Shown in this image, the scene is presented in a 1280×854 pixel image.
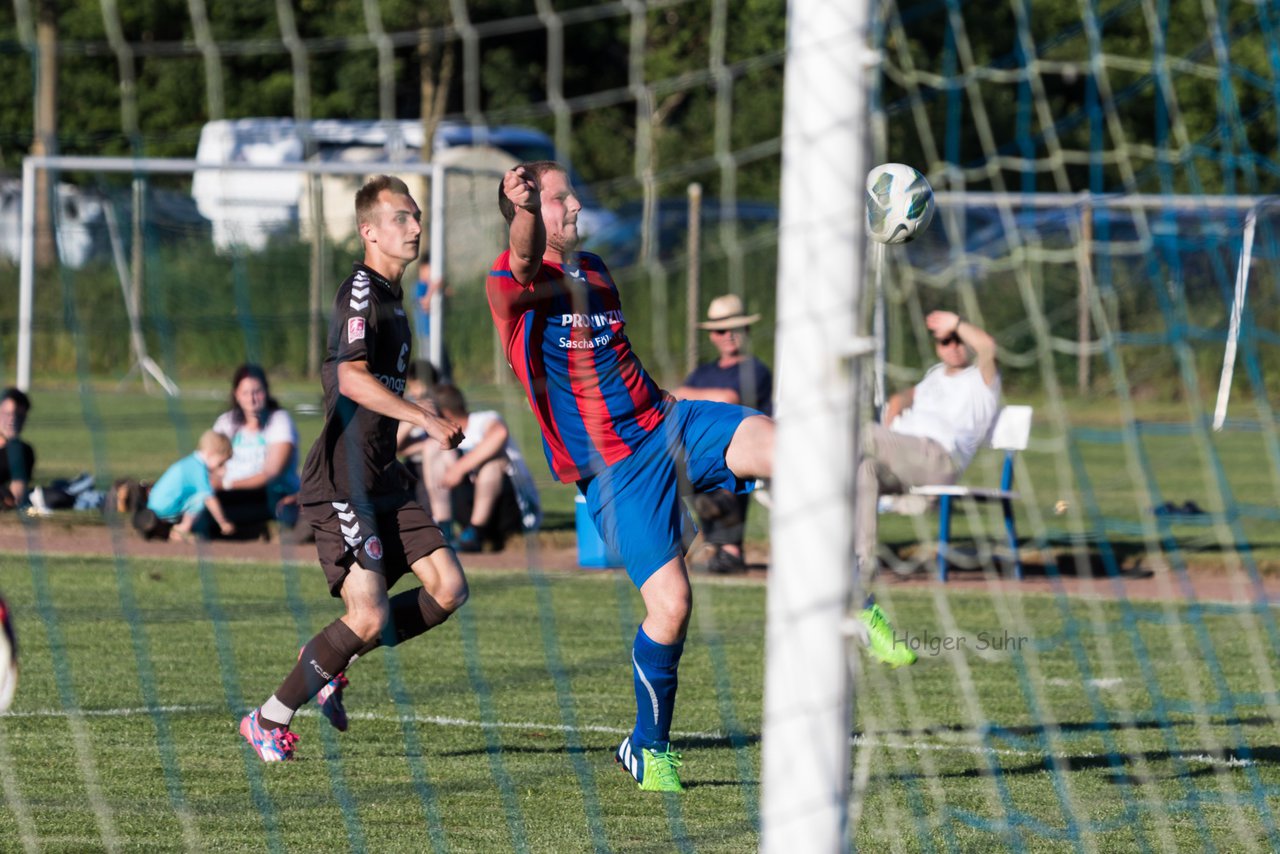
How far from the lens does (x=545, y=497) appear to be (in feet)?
49.7

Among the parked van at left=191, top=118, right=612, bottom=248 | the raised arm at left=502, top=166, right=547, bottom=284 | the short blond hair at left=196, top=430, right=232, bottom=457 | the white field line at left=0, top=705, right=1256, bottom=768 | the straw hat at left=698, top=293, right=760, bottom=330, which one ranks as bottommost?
the white field line at left=0, top=705, right=1256, bottom=768

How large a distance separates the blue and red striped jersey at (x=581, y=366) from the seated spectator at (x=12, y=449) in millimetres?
7124

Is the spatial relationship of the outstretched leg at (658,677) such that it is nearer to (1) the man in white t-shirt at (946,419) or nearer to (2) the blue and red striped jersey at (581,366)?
(2) the blue and red striped jersey at (581,366)

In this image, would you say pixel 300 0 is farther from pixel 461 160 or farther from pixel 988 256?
pixel 988 256

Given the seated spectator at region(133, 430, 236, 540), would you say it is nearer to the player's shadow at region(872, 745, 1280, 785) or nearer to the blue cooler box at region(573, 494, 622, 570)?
the blue cooler box at region(573, 494, 622, 570)

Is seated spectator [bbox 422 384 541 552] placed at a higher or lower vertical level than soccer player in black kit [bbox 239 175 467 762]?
lower

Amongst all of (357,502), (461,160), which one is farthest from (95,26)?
(357,502)

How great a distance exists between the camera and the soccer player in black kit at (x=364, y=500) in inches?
221

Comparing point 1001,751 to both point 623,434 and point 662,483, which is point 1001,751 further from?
point 623,434

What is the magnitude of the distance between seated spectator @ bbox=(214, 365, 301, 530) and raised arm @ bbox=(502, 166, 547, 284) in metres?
6.36

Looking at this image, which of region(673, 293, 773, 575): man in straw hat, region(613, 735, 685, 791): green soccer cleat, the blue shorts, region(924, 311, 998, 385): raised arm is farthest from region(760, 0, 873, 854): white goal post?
region(673, 293, 773, 575): man in straw hat

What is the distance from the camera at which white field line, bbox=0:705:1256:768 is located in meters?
6.04

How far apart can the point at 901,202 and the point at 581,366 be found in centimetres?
196

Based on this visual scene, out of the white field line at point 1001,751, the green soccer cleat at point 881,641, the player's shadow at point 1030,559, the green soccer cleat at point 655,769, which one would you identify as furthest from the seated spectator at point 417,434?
the green soccer cleat at point 655,769
